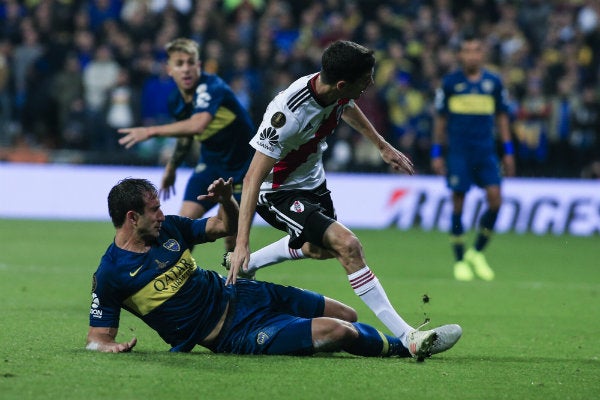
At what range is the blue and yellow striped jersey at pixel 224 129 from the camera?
9797mm

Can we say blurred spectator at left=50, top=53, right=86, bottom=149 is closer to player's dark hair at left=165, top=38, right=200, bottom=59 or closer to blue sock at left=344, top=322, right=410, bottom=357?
player's dark hair at left=165, top=38, right=200, bottom=59

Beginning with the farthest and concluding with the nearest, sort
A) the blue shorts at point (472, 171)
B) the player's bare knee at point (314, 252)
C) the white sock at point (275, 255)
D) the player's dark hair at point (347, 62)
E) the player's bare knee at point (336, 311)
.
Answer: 1. the blue shorts at point (472, 171)
2. the white sock at point (275, 255)
3. the player's bare knee at point (314, 252)
4. the player's bare knee at point (336, 311)
5. the player's dark hair at point (347, 62)

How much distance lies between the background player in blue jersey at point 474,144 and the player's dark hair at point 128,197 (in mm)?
6604

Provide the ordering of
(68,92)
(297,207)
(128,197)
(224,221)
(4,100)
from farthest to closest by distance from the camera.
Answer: (4,100)
(68,92)
(297,207)
(224,221)
(128,197)

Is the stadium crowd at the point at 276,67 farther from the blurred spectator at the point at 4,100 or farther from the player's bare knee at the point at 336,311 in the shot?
the player's bare knee at the point at 336,311

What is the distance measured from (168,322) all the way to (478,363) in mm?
1905

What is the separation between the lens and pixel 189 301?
22.1 ft

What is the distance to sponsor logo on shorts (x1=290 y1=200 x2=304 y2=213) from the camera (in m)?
7.47

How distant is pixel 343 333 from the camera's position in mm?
6723

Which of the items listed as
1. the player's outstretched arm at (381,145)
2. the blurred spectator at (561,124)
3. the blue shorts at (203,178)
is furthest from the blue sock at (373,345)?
the blurred spectator at (561,124)

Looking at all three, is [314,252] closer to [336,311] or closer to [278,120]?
[336,311]

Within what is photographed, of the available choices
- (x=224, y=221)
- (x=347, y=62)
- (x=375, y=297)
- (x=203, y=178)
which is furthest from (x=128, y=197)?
(x=203, y=178)

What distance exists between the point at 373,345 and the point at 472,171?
20.3 feet

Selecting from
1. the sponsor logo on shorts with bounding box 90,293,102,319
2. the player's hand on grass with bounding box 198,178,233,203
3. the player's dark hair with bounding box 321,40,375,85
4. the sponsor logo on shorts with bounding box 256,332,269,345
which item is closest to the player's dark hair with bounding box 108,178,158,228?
the player's hand on grass with bounding box 198,178,233,203
